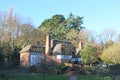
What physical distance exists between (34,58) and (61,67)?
40.8ft

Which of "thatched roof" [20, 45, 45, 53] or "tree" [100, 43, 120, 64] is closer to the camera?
"tree" [100, 43, 120, 64]

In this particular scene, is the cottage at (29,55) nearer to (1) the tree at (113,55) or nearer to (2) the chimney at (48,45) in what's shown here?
(2) the chimney at (48,45)

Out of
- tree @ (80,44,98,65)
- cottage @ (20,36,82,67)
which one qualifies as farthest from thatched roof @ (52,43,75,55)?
tree @ (80,44,98,65)

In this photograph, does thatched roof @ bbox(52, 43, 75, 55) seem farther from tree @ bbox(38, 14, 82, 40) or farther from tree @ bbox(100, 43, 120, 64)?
tree @ bbox(38, 14, 82, 40)

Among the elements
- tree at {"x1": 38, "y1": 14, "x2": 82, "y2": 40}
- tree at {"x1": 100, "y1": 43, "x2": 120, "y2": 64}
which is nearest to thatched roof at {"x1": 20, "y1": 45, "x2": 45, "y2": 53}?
tree at {"x1": 100, "y1": 43, "x2": 120, "y2": 64}

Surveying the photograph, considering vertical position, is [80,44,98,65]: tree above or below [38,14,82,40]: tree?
below

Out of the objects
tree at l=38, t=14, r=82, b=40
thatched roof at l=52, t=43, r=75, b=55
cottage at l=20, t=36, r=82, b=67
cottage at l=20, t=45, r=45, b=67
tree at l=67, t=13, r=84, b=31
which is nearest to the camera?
cottage at l=20, t=45, r=45, b=67

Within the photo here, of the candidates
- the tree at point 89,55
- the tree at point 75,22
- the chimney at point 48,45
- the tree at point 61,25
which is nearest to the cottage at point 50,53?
the chimney at point 48,45

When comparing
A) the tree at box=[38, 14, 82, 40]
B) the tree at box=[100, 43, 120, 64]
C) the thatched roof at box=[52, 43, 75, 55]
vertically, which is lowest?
the tree at box=[100, 43, 120, 64]

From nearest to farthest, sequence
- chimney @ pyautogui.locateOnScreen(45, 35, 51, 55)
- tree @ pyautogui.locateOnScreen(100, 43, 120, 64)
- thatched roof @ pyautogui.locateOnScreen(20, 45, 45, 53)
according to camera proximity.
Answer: tree @ pyautogui.locateOnScreen(100, 43, 120, 64)
thatched roof @ pyautogui.locateOnScreen(20, 45, 45, 53)
chimney @ pyautogui.locateOnScreen(45, 35, 51, 55)

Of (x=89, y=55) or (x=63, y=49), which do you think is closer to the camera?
(x=89, y=55)

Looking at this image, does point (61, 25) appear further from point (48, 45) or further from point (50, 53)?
point (50, 53)

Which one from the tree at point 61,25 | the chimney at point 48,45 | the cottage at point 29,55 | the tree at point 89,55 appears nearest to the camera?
the tree at point 89,55

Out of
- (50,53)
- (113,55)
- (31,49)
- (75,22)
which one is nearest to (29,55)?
(31,49)
